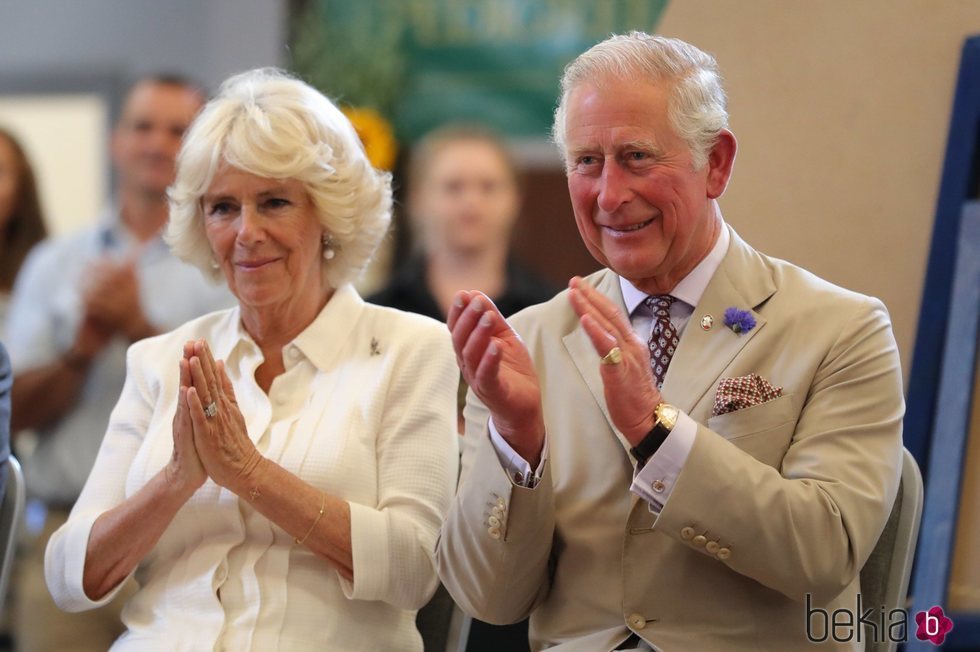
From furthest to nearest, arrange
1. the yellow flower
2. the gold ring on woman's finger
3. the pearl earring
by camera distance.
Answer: the yellow flower, the pearl earring, the gold ring on woman's finger

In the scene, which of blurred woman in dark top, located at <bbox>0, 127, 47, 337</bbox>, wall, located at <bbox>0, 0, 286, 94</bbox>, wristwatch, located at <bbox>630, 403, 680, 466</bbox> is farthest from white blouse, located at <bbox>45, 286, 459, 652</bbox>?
wall, located at <bbox>0, 0, 286, 94</bbox>

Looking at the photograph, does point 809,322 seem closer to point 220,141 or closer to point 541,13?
point 220,141

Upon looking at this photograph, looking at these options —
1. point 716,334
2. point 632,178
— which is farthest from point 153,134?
point 716,334

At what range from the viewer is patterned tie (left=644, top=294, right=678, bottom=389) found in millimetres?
2055

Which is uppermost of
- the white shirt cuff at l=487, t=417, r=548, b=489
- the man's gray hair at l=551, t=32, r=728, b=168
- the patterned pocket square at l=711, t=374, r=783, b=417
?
the man's gray hair at l=551, t=32, r=728, b=168

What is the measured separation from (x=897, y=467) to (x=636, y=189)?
1.84 feet

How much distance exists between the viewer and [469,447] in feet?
7.14

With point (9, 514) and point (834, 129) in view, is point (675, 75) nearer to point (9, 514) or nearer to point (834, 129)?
point (834, 129)

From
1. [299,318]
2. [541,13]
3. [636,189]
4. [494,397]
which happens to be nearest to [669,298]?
[636,189]

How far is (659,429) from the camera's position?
71.4 inches

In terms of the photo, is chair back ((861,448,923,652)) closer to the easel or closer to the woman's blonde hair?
the easel

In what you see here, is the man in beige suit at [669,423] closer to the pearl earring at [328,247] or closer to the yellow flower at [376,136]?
the pearl earring at [328,247]

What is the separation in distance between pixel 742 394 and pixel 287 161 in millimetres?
972

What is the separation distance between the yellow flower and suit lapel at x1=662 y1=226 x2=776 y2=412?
2.37m
